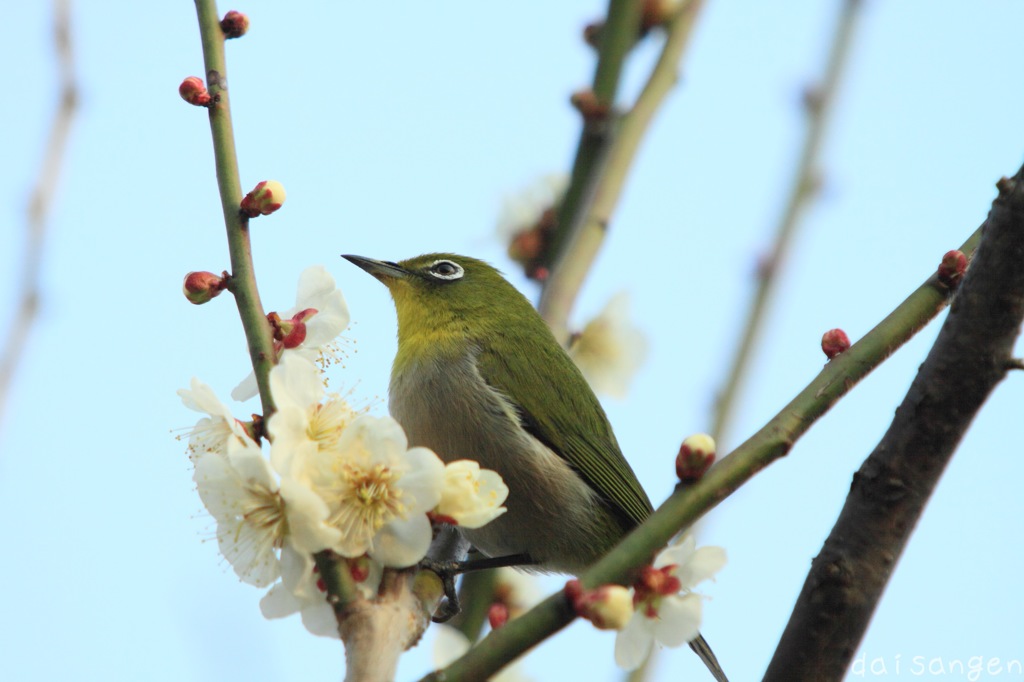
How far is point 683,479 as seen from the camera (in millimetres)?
2402

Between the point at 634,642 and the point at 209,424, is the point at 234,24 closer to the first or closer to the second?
the point at 209,424

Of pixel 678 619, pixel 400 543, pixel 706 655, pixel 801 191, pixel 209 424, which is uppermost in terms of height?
pixel 801 191

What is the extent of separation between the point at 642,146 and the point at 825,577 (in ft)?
10.0

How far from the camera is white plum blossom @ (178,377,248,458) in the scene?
2.54m

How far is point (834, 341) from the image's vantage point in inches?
116

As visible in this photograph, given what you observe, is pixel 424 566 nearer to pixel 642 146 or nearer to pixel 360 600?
pixel 360 600

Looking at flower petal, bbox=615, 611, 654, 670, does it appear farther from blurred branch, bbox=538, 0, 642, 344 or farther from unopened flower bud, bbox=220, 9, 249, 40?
blurred branch, bbox=538, 0, 642, 344

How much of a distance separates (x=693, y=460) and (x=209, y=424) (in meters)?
1.36

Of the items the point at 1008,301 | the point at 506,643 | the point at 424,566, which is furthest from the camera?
the point at 424,566

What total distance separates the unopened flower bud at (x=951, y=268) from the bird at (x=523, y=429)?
227 cm

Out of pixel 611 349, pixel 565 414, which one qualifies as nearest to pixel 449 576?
pixel 565 414

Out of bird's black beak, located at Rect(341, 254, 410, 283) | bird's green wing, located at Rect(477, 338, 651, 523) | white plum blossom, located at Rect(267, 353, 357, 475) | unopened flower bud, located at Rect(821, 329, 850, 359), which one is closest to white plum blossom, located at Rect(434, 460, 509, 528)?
white plum blossom, located at Rect(267, 353, 357, 475)

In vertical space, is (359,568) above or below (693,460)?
below

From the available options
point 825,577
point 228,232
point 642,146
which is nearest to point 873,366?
point 825,577
